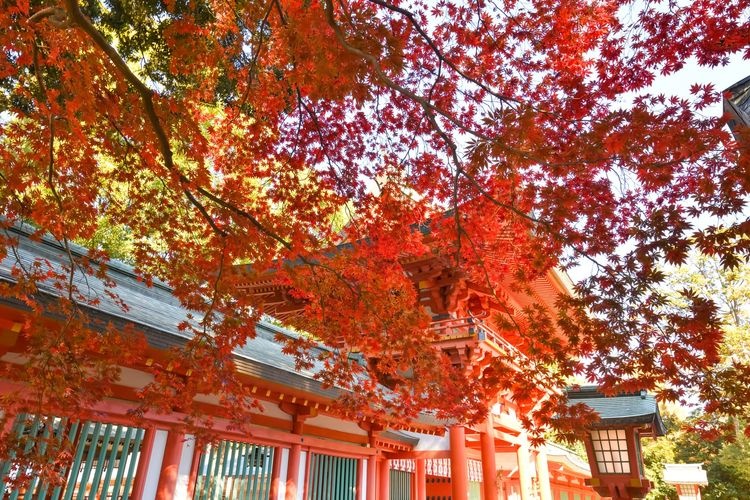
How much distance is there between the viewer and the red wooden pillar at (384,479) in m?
9.88

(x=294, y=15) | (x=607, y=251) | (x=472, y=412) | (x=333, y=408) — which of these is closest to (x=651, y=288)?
(x=607, y=251)

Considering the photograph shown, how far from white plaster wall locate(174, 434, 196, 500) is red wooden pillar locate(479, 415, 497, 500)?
5879mm

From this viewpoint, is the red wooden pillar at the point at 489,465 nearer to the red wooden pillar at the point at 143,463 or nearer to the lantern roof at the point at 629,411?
the lantern roof at the point at 629,411

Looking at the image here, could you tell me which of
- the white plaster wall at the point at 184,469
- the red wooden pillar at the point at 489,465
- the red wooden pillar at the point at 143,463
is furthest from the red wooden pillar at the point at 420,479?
the red wooden pillar at the point at 143,463

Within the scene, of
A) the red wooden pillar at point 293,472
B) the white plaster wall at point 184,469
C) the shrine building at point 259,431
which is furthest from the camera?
the red wooden pillar at point 293,472

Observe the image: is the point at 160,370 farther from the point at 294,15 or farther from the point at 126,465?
the point at 294,15

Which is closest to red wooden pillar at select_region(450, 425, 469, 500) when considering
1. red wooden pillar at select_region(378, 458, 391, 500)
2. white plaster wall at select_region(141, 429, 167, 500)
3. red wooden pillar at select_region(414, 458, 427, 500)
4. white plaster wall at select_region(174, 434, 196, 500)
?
red wooden pillar at select_region(378, 458, 391, 500)

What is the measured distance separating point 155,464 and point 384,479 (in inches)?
228

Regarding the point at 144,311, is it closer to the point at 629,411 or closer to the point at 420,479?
the point at 629,411

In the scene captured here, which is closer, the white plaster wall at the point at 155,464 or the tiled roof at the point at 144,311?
the tiled roof at the point at 144,311

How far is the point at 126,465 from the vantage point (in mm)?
5227

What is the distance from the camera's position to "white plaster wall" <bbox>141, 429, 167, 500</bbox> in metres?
5.33

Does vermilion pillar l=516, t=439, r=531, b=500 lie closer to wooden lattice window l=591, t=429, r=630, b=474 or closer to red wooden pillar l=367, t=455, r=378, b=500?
wooden lattice window l=591, t=429, r=630, b=474

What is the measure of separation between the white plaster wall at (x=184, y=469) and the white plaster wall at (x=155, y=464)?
0.78 ft
